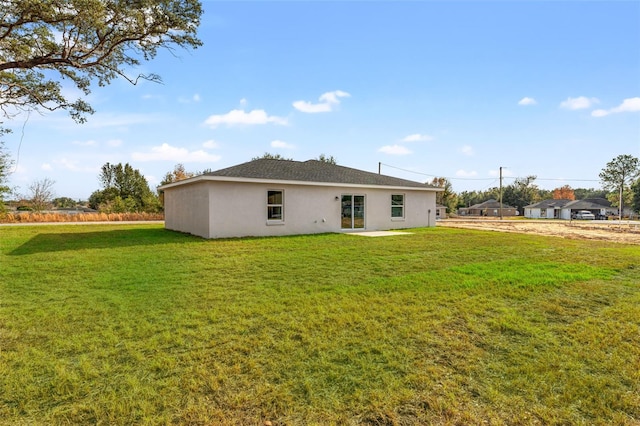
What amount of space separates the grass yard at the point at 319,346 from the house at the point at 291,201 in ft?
19.6

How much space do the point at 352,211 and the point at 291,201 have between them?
3.34m

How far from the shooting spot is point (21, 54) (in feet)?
27.5

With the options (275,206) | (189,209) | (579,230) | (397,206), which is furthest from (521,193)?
(189,209)

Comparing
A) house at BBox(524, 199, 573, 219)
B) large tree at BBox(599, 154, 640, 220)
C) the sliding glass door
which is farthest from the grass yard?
large tree at BBox(599, 154, 640, 220)

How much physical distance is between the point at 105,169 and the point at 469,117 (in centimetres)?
4473

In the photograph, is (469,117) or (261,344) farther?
(469,117)

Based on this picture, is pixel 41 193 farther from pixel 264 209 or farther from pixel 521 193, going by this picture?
pixel 521 193

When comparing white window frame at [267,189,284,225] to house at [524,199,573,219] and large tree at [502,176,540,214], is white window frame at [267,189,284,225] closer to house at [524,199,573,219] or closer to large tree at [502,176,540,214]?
house at [524,199,573,219]

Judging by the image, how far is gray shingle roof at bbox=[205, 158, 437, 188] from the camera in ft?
44.4

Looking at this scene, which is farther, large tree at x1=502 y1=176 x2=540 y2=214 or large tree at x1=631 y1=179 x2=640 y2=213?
large tree at x1=502 y1=176 x2=540 y2=214

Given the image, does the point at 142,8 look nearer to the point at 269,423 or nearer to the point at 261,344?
the point at 261,344

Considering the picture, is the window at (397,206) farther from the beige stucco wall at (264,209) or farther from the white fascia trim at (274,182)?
the white fascia trim at (274,182)

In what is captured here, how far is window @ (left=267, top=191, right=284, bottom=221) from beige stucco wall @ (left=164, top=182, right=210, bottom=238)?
2.49 meters

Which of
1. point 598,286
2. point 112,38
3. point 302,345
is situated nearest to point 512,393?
point 302,345
